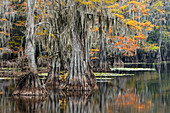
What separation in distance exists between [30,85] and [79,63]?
9.43 ft

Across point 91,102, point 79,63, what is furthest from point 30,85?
point 91,102

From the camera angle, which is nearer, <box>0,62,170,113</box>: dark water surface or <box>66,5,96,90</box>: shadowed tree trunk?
<box>0,62,170,113</box>: dark water surface

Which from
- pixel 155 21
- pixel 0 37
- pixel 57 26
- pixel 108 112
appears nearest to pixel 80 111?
pixel 108 112

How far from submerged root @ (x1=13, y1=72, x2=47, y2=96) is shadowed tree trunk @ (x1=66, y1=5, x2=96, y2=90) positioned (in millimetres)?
1901

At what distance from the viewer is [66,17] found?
16.7 m

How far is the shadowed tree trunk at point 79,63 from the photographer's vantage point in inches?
579

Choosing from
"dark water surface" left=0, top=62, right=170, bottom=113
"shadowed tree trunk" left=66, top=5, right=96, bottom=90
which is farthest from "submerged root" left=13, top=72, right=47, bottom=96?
"shadowed tree trunk" left=66, top=5, right=96, bottom=90

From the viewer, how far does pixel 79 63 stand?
14844 millimetres

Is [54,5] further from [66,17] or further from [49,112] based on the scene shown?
[49,112]

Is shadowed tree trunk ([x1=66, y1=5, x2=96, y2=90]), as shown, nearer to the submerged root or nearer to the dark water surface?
the dark water surface

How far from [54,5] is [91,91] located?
5614 mm

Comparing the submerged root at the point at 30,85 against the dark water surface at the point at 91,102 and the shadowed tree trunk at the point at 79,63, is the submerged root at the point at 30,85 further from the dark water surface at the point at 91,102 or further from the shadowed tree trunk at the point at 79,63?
the shadowed tree trunk at the point at 79,63

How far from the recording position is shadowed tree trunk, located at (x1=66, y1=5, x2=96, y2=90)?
579 inches

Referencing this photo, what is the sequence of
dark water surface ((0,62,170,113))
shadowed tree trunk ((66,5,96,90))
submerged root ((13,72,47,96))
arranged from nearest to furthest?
dark water surface ((0,62,170,113)) → submerged root ((13,72,47,96)) → shadowed tree trunk ((66,5,96,90))
